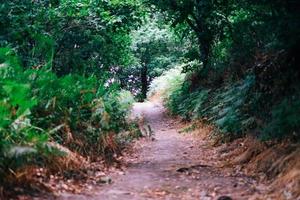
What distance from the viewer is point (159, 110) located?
74.0ft

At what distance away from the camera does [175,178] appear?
7523 mm

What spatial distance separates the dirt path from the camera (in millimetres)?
6371

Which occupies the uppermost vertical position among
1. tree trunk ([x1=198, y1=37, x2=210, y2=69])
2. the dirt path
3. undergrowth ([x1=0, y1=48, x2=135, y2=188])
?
tree trunk ([x1=198, y1=37, x2=210, y2=69])

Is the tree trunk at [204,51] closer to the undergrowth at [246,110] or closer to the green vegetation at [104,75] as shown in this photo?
the green vegetation at [104,75]

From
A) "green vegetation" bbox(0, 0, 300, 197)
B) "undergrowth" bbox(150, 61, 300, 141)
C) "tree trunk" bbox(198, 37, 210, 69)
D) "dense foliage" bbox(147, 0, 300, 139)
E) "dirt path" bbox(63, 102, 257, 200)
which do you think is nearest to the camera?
"dirt path" bbox(63, 102, 257, 200)

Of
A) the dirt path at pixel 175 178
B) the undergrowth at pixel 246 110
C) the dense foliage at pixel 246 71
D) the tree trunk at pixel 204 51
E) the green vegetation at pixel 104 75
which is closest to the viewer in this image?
the dirt path at pixel 175 178

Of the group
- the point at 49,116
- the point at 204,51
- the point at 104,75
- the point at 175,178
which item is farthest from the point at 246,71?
the point at 204,51

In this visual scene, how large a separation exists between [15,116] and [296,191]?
3.80m

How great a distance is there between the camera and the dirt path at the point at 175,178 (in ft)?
20.9

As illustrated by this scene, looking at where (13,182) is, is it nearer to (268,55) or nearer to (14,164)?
(14,164)

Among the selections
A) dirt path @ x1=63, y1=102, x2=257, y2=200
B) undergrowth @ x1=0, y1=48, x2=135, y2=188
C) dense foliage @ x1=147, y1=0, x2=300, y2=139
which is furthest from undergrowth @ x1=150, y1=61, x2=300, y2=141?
undergrowth @ x1=0, y1=48, x2=135, y2=188

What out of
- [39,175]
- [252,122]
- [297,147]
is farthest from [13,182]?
[252,122]

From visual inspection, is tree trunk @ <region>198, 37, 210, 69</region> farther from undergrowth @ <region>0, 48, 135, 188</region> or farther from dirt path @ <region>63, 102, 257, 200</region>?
undergrowth @ <region>0, 48, 135, 188</region>

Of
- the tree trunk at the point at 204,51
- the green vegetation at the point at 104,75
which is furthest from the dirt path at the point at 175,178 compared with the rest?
the tree trunk at the point at 204,51
